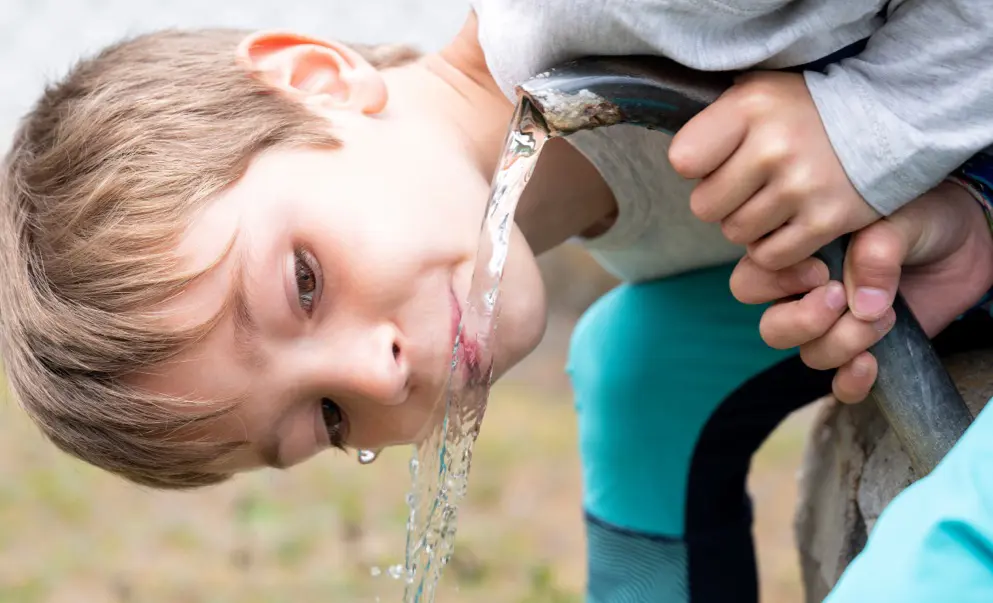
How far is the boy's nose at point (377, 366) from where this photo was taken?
43.8 inches

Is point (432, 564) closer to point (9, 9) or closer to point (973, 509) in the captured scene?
point (973, 509)

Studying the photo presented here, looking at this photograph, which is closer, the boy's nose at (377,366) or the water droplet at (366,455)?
the boy's nose at (377,366)

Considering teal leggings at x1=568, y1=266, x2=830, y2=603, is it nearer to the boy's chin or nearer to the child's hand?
the boy's chin

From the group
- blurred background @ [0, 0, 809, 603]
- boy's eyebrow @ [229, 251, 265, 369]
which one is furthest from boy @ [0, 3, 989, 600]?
blurred background @ [0, 0, 809, 603]

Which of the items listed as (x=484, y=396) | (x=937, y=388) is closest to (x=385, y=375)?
(x=484, y=396)

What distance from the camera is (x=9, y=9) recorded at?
4117mm

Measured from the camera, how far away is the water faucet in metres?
0.98

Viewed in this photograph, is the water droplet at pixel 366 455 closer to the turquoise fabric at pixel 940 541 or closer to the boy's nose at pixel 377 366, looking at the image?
the boy's nose at pixel 377 366

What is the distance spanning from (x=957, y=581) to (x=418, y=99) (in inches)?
31.9

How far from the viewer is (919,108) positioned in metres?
1.01

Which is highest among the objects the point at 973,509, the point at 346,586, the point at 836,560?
the point at 973,509

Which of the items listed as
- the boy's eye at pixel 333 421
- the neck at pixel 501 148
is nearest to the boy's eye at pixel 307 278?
the boy's eye at pixel 333 421

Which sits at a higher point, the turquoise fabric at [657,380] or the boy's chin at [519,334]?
the boy's chin at [519,334]

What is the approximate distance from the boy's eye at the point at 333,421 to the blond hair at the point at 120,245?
0.11 m
